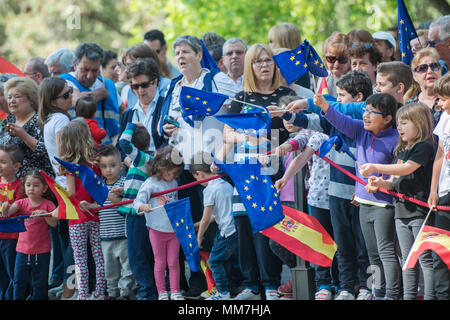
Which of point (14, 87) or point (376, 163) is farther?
point (14, 87)

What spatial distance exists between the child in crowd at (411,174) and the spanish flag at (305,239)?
2.11 feet

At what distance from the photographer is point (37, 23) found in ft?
84.5

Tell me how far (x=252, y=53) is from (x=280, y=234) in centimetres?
168

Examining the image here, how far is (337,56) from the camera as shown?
6.89 m

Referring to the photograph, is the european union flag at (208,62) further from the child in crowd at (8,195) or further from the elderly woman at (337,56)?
the child in crowd at (8,195)

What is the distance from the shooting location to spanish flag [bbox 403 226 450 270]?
16.3 ft

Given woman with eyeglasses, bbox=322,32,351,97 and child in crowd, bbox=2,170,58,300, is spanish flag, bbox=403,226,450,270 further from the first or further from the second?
child in crowd, bbox=2,170,58,300

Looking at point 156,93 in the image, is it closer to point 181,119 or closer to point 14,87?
point 181,119

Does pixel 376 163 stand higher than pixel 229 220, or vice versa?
pixel 376 163

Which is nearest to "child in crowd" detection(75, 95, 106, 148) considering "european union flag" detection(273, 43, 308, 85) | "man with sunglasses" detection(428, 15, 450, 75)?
"european union flag" detection(273, 43, 308, 85)

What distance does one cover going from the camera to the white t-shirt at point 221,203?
21.1ft

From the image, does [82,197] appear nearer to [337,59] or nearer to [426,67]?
[337,59]
